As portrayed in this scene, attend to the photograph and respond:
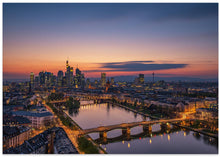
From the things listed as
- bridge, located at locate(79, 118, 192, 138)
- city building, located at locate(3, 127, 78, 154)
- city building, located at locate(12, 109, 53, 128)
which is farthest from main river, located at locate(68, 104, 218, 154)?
city building, located at locate(12, 109, 53, 128)

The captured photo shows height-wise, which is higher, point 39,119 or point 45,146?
point 39,119

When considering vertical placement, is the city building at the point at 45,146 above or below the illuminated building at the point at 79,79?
below

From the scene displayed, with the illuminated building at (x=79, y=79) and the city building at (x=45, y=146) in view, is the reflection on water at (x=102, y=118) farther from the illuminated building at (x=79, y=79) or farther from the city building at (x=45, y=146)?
the illuminated building at (x=79, y=79)

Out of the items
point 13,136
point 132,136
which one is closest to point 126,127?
point 132,136

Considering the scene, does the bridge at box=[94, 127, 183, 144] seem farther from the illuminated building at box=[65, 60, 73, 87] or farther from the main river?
the illuminated building at box=[65, 60, 73, 87]

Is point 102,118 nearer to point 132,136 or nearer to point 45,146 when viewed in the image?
point 132,136

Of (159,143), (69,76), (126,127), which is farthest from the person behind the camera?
(69,76)

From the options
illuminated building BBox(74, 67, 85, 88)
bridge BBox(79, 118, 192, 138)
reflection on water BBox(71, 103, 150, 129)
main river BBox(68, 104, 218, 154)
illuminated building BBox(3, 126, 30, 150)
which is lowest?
main river BBox(68, 104, 218, 154)

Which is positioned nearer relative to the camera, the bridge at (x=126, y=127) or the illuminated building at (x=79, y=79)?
the bridge at (x=126, y=127)

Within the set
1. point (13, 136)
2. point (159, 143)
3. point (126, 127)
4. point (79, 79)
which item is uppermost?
point (79, 79)

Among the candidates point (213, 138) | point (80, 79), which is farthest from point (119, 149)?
point (80, 79)

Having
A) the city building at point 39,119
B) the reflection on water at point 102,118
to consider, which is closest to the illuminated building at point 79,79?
the reflection on water at point 102,118
